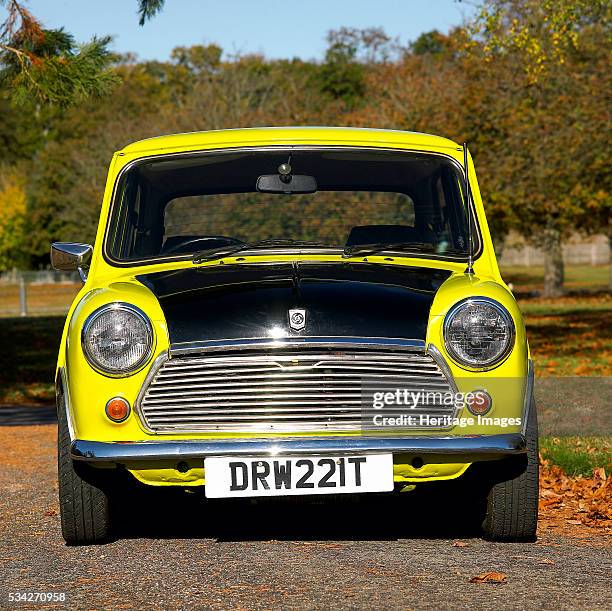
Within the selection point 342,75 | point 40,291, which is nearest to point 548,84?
point 40,291

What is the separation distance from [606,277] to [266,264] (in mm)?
64339

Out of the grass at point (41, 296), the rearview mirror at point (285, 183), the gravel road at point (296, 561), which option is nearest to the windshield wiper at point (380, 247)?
the rearview mirror at point (285, 183)

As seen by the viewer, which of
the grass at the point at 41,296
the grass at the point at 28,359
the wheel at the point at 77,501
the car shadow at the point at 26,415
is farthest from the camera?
the grass at the point at 41,296

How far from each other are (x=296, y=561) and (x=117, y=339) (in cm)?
119

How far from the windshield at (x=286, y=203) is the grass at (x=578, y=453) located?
2132 mm

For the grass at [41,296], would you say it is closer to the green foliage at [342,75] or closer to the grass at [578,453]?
the green foliage at [342,75]

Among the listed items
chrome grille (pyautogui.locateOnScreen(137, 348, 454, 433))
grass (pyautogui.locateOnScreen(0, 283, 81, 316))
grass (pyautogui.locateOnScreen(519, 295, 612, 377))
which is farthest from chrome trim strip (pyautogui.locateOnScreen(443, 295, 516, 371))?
grass (pyautogui.locateOnScreen(0, 283, 81, 316))

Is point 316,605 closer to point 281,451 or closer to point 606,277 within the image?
point 281,451

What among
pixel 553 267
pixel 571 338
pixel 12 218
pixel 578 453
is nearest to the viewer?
pixel 578 453

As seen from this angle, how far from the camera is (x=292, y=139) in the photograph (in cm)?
705

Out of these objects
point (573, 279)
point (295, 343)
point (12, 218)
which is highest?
point (12, 218)

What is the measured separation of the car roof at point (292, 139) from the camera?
23.2ft

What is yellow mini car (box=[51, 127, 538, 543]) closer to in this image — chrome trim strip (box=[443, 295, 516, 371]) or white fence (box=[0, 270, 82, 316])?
chrome trim strip (box=[443, 295, 516, 371])

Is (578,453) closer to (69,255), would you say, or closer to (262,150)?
(262,150)
